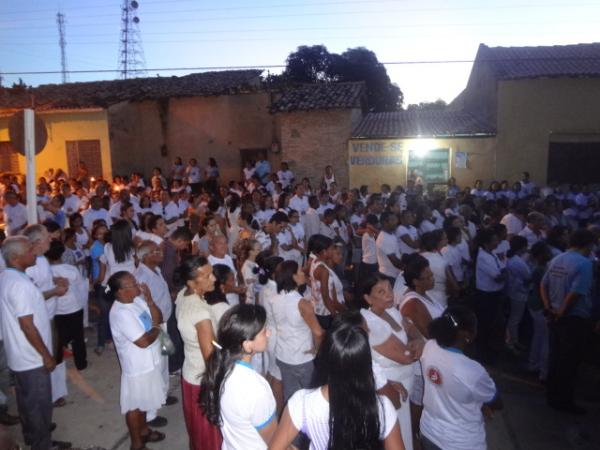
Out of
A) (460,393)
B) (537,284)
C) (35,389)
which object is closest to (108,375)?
(35,389)

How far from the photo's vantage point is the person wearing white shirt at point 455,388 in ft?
9.73

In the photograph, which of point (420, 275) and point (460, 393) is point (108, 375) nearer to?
point (420, 275)

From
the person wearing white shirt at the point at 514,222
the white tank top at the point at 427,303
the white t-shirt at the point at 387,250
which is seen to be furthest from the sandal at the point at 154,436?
the person wearing white shirt at the point at 514,222

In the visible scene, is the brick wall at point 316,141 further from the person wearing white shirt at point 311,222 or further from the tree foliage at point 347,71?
the tree foliage at point 347,71

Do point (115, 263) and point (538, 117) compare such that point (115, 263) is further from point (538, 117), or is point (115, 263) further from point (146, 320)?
point (538, 117)

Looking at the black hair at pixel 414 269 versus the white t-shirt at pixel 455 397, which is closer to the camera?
the white t-shirt at pixel 455 397

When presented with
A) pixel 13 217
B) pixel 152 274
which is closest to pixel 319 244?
pixel 152 274

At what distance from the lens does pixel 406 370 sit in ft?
11.9

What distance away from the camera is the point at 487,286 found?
5883 millimetres

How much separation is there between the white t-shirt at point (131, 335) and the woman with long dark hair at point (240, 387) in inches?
58.3

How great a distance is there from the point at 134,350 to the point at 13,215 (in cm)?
731

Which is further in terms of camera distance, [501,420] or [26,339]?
[501,420]

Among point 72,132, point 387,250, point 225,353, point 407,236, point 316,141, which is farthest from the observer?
point 72,132

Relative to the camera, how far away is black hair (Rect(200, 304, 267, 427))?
8.53 ft
